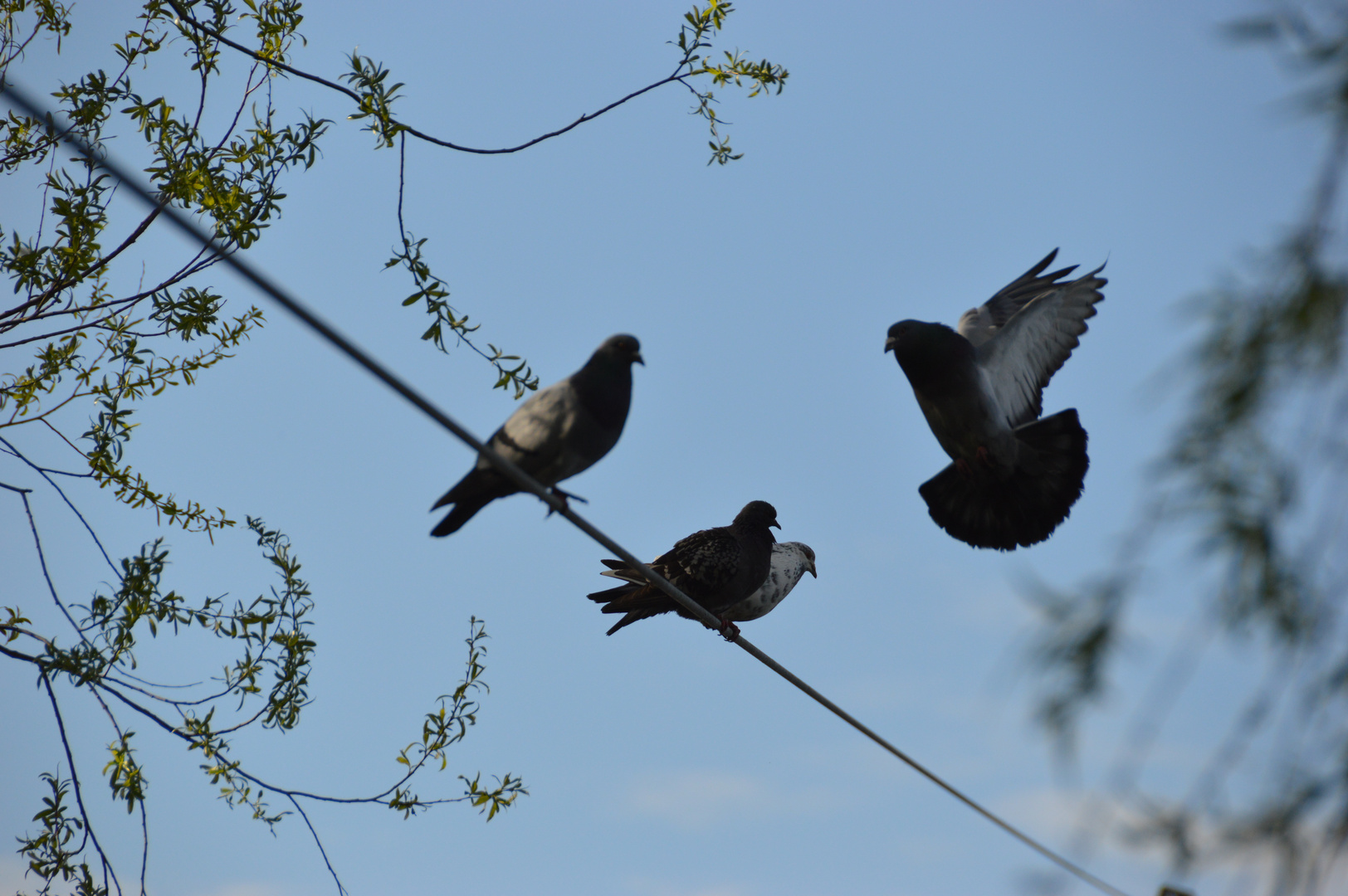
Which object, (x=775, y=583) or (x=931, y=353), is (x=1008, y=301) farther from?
(x=775, y=583)

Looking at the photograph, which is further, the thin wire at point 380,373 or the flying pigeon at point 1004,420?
the flying pigeon at point 1004,420

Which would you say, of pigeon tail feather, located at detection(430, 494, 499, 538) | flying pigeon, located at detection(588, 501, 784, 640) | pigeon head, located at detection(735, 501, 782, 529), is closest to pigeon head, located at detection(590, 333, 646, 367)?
pigeon tail feather, located at detection(430, 494, 499, 538)

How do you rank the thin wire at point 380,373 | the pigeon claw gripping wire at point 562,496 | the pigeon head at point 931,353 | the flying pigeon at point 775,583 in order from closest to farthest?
the thin wire at point 380,373, the pigeon claw gripping wire at point 562,496, the pigeon head at point 931,353, the flying pigeon at point 775,583

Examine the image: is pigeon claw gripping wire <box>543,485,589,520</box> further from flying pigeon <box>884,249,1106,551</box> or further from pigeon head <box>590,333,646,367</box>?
flying pigeon <box>884,249,1106,551</box>

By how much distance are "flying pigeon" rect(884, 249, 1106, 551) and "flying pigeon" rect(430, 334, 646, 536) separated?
7.77ft

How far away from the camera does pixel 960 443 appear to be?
5805 mm

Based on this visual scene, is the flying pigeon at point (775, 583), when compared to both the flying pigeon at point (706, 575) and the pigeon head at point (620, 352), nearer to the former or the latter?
the flying pigeon at point (706, 575)

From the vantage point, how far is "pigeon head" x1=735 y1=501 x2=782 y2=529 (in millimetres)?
6852

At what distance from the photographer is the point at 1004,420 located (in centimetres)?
573

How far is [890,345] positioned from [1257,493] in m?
3.83

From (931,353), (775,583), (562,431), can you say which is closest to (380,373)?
(562,431)

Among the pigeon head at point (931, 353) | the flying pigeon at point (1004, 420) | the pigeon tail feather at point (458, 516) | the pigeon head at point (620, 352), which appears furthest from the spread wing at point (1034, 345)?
the pigeon tail feather at point (458, 516)

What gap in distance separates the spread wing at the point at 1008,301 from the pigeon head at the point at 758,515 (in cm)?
179

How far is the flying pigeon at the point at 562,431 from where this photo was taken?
3742mm
